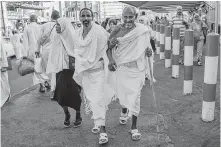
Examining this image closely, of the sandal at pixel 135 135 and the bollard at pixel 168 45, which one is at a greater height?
the bollard at pixel 168 45

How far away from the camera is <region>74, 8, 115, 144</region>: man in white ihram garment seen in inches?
162

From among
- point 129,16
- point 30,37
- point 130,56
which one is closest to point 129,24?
point 129,16

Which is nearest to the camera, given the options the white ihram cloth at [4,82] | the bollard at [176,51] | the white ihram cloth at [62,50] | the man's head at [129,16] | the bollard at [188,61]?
the man's head at [129,16]

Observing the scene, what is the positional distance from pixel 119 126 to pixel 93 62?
1.10 metres

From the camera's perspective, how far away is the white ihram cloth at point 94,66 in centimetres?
413

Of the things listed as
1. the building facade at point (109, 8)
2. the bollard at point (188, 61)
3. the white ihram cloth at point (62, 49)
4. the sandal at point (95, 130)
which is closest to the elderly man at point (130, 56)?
the sandal at point (95, 130)

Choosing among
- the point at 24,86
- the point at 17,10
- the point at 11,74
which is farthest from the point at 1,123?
the point at 17,10

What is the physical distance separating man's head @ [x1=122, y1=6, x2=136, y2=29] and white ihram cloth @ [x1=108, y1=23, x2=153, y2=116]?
0.34 ft

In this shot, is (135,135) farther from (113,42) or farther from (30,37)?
(30,37)

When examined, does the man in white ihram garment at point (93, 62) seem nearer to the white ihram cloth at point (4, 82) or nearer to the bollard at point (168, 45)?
the white ihram cloth at point (4, 82)

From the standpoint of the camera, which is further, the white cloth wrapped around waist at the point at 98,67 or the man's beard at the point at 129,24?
the white cloth wrapped around waist at the point at 98,67

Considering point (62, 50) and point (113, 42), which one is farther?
point (62, 50)

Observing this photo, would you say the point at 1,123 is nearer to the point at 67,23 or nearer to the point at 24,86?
the point at 67,23

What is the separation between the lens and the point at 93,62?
4164mm
